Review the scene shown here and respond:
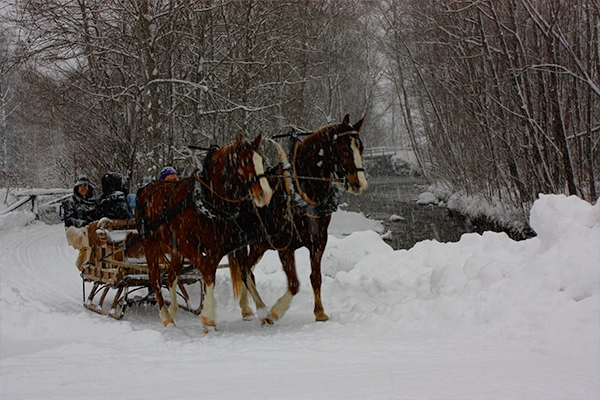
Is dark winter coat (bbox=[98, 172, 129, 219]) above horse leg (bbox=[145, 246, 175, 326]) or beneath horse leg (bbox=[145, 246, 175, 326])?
above

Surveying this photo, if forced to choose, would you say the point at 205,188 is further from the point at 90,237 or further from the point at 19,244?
the point at 19,244

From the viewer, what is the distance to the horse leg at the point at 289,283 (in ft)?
20.3

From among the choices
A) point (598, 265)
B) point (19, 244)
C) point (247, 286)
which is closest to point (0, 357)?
point (247, 286)

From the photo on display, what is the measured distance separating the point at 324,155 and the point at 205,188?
1382mm

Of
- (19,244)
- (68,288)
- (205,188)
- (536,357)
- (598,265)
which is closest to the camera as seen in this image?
(536,357)

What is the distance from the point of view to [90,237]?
7.11 m

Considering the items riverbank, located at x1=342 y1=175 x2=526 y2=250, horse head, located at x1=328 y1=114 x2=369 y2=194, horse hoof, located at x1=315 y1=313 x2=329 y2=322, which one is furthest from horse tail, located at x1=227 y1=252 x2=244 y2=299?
riverbank, located at x1=342 y1=175 x2=526 y2=250

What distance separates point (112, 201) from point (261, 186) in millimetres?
3792

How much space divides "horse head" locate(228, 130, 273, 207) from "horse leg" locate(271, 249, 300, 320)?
3.67ft

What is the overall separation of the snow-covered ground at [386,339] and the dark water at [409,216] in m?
9.58

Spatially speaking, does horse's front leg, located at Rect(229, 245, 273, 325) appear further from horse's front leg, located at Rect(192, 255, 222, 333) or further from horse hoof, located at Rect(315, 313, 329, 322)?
horse's front leg, located at Rect(192, 255, 222, 333)

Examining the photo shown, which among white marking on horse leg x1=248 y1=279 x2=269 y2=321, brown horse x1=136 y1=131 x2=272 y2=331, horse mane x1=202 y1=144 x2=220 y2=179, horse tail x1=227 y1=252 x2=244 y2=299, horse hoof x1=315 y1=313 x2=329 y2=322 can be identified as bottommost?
horse hoof x1=315 y1=313 x2=329 y2=322

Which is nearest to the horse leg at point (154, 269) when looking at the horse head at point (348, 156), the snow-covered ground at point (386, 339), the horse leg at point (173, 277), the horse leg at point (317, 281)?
the horse leg at point (173, 277)

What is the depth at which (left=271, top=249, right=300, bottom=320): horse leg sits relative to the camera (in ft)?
20.3
